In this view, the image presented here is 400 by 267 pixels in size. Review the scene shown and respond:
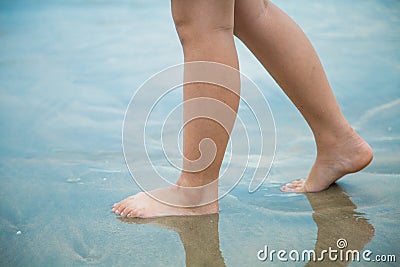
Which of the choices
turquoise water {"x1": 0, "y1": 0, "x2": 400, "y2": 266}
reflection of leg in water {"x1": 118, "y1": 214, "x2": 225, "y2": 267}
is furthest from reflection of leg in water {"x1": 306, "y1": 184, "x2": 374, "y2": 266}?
reflection of leg in water {"x1": 118, "y1": 214, "x2": 225, "y2": 267}

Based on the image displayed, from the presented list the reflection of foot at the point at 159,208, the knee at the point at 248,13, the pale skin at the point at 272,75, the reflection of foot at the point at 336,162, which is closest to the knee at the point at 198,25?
the pale skin at the point at 272,75

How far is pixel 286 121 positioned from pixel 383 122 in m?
0.33

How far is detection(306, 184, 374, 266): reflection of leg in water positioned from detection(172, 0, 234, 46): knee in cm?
48

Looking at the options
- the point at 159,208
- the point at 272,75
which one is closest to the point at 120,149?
the point at 159,208

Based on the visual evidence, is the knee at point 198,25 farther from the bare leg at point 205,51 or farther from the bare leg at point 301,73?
the bare leg at point 301,73

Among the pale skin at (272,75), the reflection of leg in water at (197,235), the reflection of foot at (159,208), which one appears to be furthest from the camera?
the reflection of foot at (159,208)

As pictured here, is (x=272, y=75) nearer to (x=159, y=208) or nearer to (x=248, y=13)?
(x=248, y=13)

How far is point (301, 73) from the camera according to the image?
1.44m

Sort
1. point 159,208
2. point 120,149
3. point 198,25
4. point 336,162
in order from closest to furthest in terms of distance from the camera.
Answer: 1. point 198,25
2. point 159,208
3. point 336,162
4. point 120,149

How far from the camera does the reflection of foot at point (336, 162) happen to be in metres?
1.52

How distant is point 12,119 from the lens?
206cm

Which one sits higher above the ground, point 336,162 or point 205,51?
point 205,51

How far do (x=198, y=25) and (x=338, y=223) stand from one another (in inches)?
21.2

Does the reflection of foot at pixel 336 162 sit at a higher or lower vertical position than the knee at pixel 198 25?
lower
